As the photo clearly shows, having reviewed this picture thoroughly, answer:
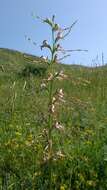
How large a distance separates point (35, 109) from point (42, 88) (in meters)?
4.60

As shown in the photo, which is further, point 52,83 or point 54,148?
point 54,148

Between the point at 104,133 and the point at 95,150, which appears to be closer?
the point at 95,150

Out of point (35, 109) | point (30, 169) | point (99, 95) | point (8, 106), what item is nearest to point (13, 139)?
point (30, 169)

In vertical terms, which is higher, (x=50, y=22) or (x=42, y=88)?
(x=50, y=22)

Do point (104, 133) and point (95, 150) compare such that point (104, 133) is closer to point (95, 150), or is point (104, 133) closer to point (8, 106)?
point (95, 150)

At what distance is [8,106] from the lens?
9430mm

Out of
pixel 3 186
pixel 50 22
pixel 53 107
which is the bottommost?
pixel 3 186

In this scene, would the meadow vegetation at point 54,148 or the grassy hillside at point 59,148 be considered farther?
the grassy hillside at point 59,148

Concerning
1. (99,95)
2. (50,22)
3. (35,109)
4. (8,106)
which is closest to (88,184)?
(50,22)

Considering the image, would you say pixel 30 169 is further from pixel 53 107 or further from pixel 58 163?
pixel 53 107

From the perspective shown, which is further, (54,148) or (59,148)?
(54,148)

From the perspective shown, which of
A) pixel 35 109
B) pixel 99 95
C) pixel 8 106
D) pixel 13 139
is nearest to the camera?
pixel 13 139

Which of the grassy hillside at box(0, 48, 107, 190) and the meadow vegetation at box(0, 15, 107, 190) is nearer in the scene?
the meadow vegetation at box(0, 15, 107, 190)

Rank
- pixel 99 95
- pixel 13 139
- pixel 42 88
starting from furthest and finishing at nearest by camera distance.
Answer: pixel 99 95
pixel 13 139
pixel 42 88
